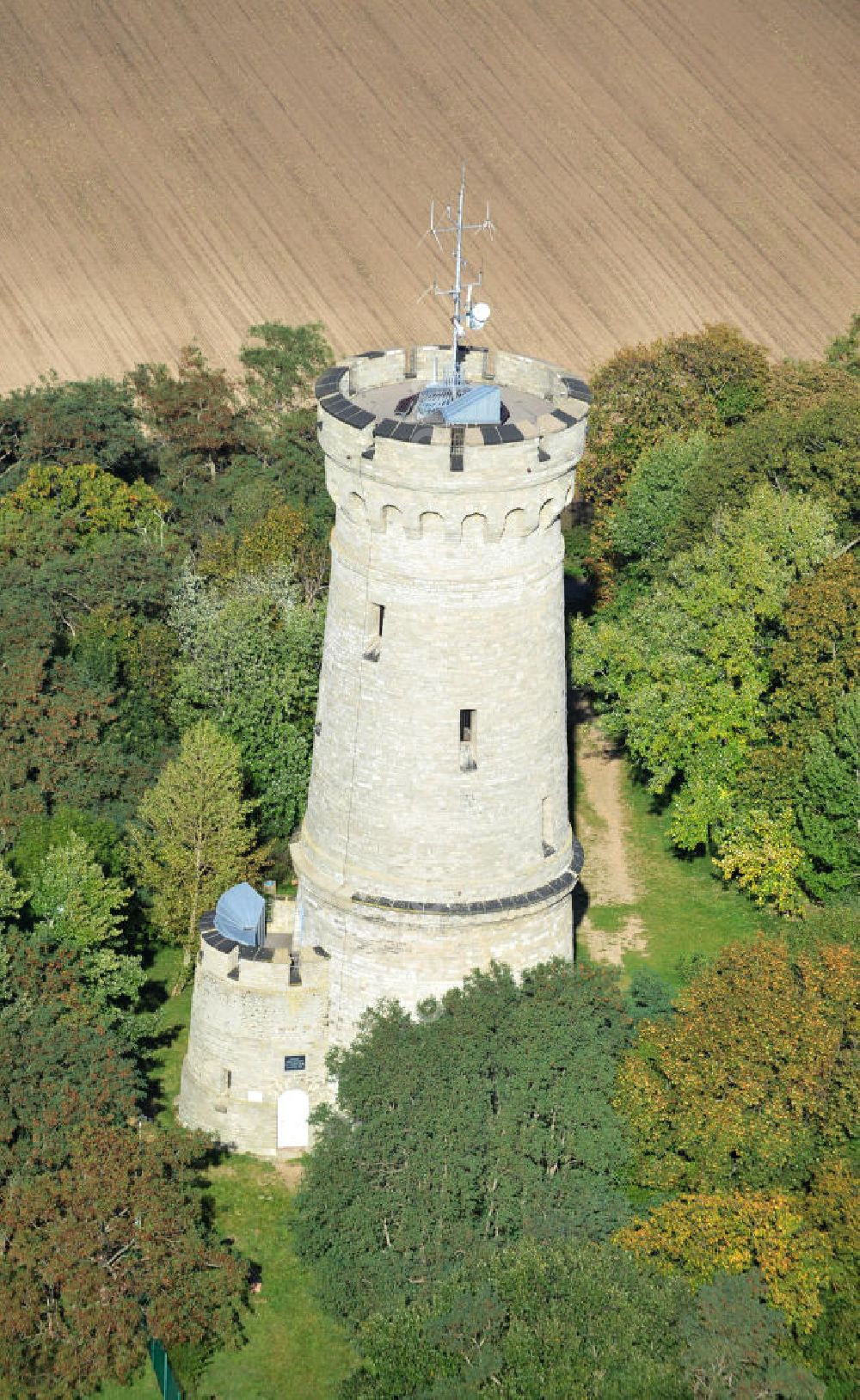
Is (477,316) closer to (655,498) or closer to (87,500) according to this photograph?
(655,498)

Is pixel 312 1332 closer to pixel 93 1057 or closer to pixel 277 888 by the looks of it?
pixel 93 1057

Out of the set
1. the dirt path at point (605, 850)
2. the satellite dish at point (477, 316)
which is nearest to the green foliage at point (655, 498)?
the dirt path at point (605, 850)

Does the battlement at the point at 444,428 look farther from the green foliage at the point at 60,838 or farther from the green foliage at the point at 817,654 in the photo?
the green foliage at the point at 60,838

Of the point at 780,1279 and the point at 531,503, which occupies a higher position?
the point at 531,503

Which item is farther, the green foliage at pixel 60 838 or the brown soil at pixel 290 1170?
the green foliage at pixel 60 838

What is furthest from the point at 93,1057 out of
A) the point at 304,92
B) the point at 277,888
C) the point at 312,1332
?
the point at 304,92

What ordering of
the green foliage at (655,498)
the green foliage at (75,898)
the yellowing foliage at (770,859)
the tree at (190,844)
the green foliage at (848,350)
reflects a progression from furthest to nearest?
the green foliage at (848,350), the green foliage at (655,498), the yellowing foliage at (770,859), the tree at (190,844), the green foliage at (75,898)

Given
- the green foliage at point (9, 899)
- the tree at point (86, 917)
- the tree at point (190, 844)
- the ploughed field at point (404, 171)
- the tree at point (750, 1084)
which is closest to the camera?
the tree at point (750, 1084)

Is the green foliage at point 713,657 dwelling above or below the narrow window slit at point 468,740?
below
